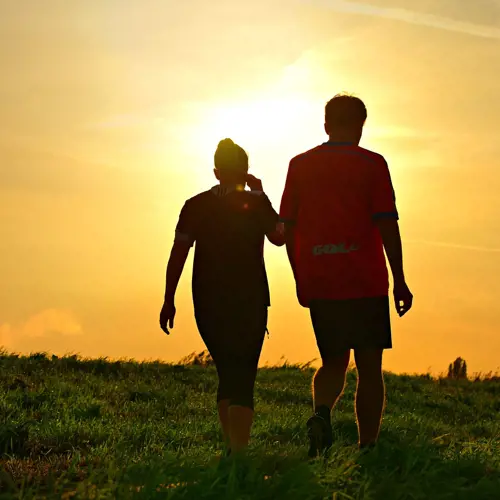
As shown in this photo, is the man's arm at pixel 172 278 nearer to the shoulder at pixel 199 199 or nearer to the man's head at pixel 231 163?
the shoulder at pixel 199 199

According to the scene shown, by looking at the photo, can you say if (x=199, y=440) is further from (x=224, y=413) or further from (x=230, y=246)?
(x=230, y=246)

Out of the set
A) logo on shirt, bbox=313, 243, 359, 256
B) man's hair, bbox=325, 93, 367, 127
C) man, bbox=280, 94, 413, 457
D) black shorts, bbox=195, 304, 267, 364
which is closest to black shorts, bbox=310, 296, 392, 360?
man, bbox=280, 94, 413, 457

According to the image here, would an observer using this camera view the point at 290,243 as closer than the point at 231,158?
Yes

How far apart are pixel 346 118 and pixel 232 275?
4.66 ft

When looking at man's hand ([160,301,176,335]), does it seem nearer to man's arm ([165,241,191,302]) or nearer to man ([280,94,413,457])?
man's arm ([165,241,191,302])

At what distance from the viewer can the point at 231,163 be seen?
631cm

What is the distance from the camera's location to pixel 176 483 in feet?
15.5

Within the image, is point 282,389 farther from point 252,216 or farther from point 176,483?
point 176,483

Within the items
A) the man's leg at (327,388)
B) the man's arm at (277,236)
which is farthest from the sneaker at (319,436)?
the man's arm at (277,236)

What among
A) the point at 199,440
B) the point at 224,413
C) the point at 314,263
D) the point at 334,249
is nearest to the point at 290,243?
the point at 314,263

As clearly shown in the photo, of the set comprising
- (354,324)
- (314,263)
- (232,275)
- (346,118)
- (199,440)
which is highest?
(346,118)

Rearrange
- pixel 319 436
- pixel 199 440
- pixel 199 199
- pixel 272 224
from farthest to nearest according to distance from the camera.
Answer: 1. pixel 199 440
2. pixel 199 199
3. pixel 272 224
4. pixel 319 436

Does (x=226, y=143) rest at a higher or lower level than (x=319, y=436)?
higher

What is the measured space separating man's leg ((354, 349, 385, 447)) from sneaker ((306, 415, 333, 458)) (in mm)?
336
